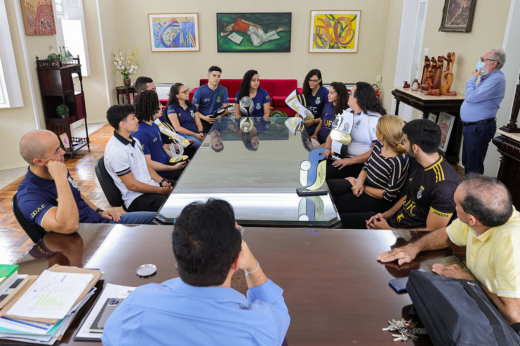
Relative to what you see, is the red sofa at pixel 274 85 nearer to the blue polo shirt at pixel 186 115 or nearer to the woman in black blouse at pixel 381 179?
the blue polo shirt at pixel 186 115

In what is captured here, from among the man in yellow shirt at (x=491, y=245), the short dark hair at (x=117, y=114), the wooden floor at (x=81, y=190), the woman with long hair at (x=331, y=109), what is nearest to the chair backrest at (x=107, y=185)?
the wooden floor at (x=81, y=190)

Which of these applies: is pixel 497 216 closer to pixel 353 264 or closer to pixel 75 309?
pixel 353 264

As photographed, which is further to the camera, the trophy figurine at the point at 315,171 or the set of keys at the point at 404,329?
the trophy figurine at the point at 315,171

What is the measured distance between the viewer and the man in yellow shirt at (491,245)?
3.88ft

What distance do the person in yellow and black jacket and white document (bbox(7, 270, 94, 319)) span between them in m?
1.69

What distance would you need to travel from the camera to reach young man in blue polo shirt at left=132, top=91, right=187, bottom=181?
10.2ft

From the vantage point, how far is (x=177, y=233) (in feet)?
2.99

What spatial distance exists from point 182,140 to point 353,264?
2513 mm

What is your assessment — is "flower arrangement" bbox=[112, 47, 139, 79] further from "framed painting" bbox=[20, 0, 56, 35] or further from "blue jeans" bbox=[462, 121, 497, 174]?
"blue jeans" bbox=[462, 121, 497, 174]

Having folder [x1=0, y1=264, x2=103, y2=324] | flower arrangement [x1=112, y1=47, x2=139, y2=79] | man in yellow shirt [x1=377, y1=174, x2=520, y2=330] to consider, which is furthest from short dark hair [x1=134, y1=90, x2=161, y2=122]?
flower arrangement [x1=112, y1=47, x2=139, y2=79]

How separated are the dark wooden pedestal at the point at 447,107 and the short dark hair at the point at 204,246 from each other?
15.6 ft

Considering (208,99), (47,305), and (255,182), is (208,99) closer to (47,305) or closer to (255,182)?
(255,182)

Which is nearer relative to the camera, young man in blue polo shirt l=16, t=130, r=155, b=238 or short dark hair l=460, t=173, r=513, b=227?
short dark hair l=460, t=173, r=513, b=227

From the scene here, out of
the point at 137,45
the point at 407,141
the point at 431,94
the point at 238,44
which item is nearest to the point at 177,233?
the point at 407,141
